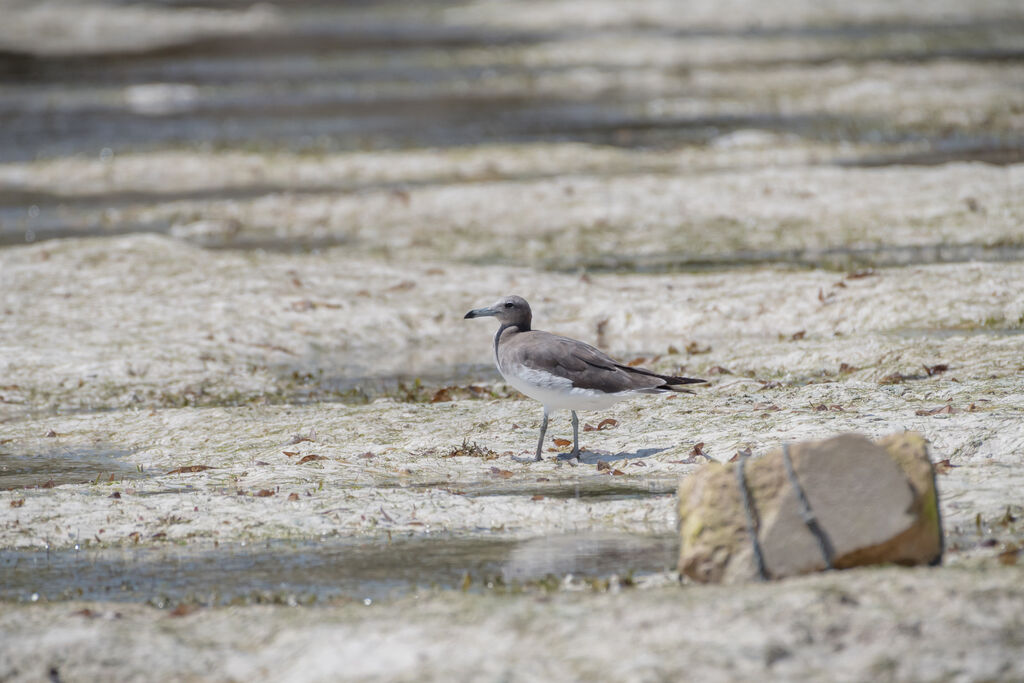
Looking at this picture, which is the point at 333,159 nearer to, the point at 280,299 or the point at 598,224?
the point at 598,224

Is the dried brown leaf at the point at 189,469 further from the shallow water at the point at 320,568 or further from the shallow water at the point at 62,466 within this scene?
the shallow water at the point at 320,568

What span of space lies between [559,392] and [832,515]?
14.0ft

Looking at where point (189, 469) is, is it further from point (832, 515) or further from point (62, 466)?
point (832, 515)

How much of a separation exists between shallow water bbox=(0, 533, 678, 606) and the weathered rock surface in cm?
102

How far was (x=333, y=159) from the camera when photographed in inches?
1593

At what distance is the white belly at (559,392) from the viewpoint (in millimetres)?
13367

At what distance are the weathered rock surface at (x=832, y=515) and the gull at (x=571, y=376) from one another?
3105 millimetres

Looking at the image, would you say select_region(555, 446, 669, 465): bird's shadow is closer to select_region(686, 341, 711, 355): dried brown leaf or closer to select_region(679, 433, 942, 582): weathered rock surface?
select_region(679, 433, 942, 582): weathered rock surface

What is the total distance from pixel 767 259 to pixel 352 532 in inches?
631

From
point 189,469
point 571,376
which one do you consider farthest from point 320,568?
point 189,469

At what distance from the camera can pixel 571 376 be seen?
44.1 feet

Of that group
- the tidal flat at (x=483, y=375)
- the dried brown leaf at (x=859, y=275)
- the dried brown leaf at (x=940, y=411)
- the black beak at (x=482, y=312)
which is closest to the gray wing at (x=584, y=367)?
the black beak at (x=482, y=312)

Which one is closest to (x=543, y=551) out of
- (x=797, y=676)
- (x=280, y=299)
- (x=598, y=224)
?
(x=797, y=676)

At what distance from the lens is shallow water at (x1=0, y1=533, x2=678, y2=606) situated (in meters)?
10.7
